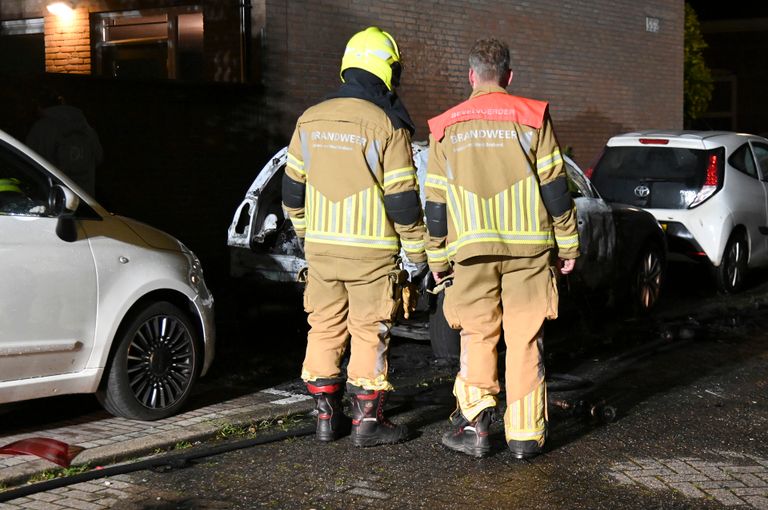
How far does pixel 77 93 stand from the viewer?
12062 millimetres

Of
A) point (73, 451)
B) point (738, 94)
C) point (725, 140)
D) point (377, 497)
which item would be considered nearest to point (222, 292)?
point (725, 140)

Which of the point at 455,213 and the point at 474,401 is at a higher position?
the point at 455,213

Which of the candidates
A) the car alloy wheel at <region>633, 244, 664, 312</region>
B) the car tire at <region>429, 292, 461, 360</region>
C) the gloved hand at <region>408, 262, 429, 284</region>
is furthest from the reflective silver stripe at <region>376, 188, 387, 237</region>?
the car alloy wheel at <region>633, 244, 664, 312</region>

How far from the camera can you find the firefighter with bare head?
5.93 metres

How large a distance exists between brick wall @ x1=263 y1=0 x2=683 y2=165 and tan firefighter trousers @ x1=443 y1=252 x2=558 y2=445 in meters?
8.00

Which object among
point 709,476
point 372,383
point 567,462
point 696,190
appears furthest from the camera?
point 696,190

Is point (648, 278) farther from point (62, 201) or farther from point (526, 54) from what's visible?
point (526, 54)

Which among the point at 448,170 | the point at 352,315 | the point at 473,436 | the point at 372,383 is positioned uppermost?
the point at 448,170

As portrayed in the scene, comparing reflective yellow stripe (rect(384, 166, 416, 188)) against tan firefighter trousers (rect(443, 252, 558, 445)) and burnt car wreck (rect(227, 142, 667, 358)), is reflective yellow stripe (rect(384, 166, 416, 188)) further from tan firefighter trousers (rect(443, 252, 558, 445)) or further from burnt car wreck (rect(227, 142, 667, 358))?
burnt car wreck (rect(227, 142, 667, 358))

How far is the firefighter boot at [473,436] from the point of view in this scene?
603 cm

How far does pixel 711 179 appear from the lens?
39.1 ft

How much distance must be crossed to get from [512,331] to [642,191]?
6407 millimetres

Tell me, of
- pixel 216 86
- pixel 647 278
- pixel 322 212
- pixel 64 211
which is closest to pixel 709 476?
pixel 322 212

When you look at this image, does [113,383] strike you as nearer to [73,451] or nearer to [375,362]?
[73,451]
